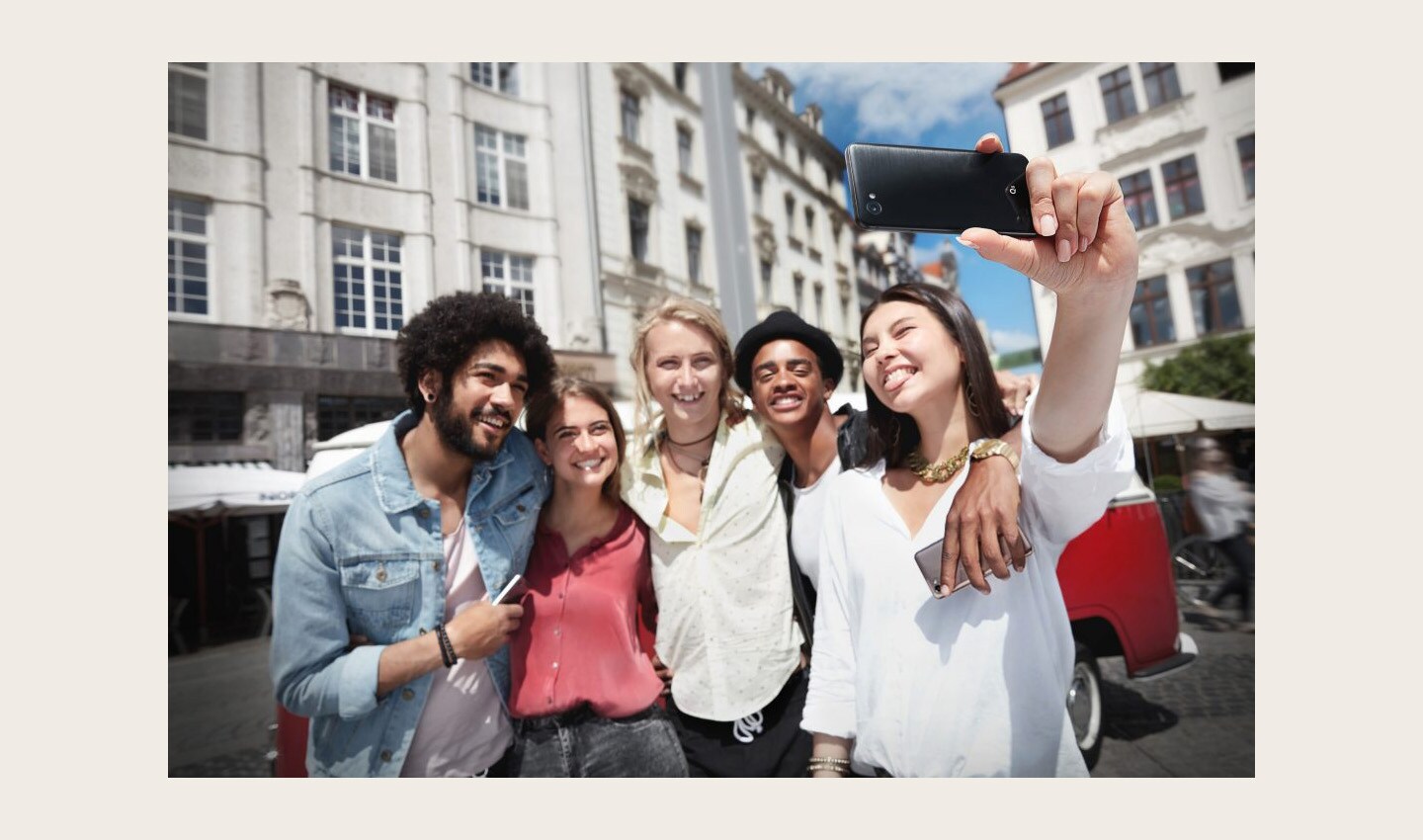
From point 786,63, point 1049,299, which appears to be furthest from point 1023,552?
point 786,63

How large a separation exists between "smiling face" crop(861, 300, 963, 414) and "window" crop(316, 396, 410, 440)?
2142mm

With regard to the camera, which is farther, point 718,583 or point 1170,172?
point 1170,172

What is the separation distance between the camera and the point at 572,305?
10.5 ft

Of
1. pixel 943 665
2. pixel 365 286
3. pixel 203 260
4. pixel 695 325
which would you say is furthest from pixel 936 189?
pixel 203 260

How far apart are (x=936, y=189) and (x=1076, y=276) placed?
0.36m

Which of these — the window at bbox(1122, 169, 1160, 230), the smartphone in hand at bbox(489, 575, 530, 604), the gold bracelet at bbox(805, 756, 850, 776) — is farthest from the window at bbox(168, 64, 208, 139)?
the window at bbox(1122, 169, 1160, 230)

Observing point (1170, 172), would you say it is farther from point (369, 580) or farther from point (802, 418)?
point (369, 580)

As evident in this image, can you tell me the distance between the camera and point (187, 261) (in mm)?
2936

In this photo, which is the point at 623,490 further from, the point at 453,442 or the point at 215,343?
the point at 215,343

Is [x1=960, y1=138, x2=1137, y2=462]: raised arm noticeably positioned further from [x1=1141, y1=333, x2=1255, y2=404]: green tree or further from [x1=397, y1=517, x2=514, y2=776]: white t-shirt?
[x1=1141, y1=333, x2=1255, y2=404]: green tree

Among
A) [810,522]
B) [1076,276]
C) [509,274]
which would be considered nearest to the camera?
[1076,276]

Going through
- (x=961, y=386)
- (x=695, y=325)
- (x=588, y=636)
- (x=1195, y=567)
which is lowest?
(x=1195, y=567)

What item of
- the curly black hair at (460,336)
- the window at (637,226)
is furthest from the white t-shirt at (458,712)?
the window at (637,226)

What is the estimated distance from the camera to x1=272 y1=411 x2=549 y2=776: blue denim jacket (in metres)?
2.19
